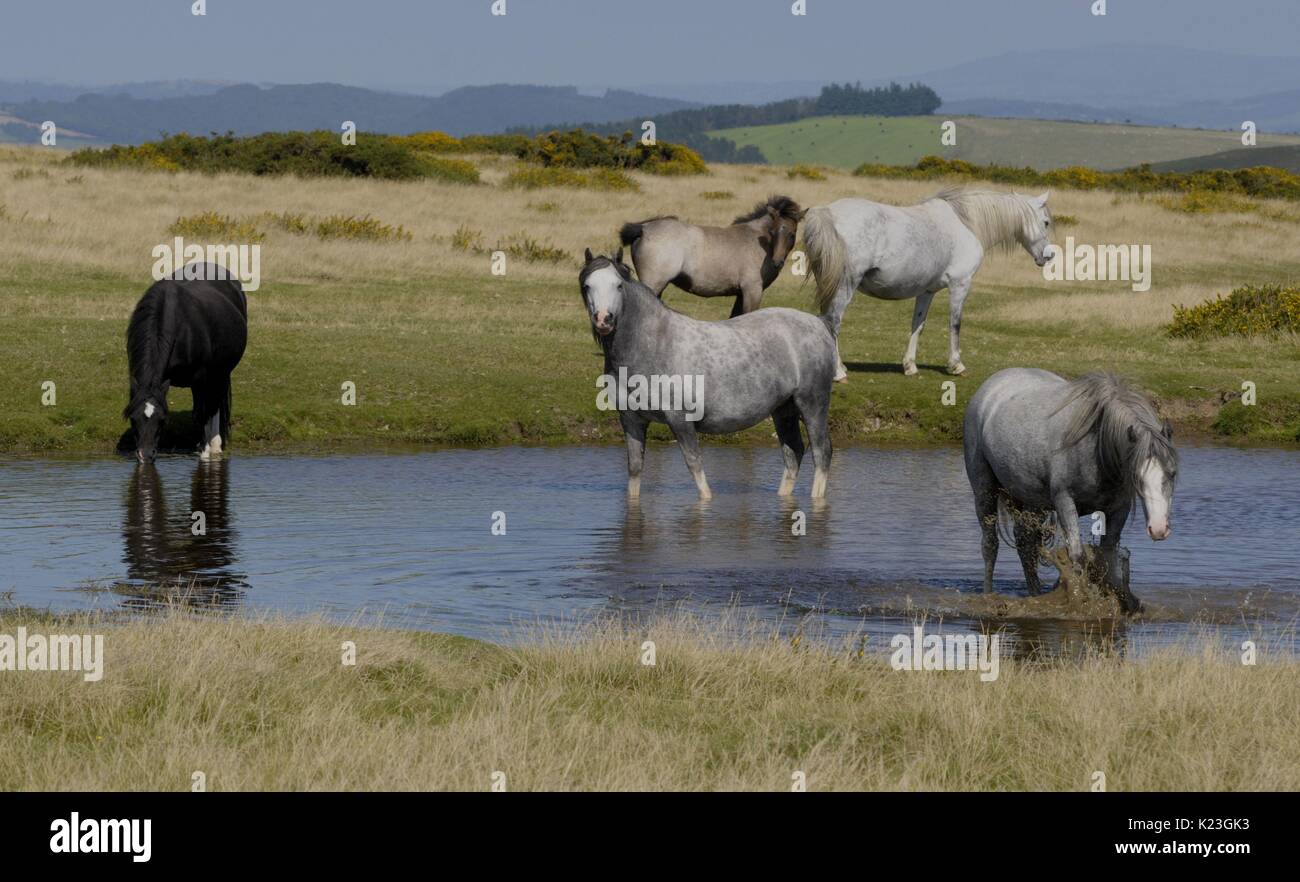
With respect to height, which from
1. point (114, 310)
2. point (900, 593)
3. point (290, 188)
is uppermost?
point (290, 188)

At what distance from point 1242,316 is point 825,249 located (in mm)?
10253

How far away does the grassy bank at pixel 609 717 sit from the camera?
23.6ft

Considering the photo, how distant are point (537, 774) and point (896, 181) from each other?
55.3 m

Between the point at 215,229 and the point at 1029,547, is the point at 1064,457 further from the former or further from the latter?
the point at 215,229

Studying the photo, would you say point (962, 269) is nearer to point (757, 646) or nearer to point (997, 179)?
point (757, 646)

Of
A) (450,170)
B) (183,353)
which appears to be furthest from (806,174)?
(183,353)

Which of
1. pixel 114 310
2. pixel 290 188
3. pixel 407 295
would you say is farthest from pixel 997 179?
pixel 114 310

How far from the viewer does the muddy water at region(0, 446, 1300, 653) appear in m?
11.7

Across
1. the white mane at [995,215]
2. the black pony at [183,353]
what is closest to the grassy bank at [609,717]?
the black pony at [183,353]

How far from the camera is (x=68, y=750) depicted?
757 centimetres

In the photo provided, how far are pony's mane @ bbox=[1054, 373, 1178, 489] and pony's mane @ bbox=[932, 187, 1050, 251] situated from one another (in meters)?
12.6

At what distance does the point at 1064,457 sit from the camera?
10875 mm

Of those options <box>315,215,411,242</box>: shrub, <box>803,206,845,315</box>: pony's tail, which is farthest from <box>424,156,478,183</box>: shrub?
<box>803,206,845,315</box>: pony's tail

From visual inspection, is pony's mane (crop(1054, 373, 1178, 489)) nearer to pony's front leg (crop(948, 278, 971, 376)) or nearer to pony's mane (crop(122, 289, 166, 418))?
pony's mane (crop(122, 289, 166, 418))
